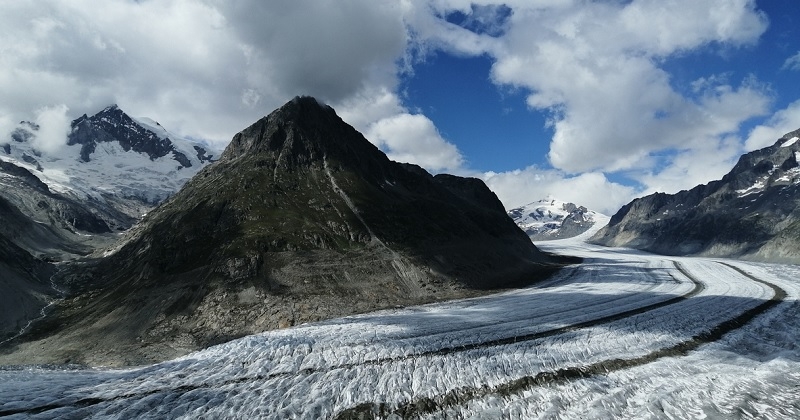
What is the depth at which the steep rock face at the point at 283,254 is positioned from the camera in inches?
1890

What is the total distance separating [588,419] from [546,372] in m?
3.84

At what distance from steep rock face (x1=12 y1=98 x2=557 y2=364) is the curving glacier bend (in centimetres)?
2317

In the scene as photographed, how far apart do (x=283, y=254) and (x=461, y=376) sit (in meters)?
46.0

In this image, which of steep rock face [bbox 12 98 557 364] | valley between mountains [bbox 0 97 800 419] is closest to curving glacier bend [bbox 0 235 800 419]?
valley between mountains [bbox 0 97 800 419]

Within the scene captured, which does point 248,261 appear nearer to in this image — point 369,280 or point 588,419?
point 369,280

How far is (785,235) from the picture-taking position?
594 feet

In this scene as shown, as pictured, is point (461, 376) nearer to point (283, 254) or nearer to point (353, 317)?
point (353, 317)

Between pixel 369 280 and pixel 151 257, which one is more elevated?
pixel 151 257

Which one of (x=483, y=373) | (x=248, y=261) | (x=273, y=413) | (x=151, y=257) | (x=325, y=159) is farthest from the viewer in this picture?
(x=325, y=159)

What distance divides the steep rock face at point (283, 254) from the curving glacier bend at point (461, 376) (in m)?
23.2

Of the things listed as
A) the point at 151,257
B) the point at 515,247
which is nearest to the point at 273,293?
the point at 151,257

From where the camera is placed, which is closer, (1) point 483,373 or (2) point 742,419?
(2) point 742,419

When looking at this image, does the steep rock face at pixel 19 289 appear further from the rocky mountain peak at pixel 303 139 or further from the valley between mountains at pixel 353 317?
the rocky mountain peak at pixel 303 139

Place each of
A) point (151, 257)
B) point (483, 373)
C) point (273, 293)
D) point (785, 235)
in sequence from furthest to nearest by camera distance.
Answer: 1. point (785, 235)
2. point (151, 257)
3. point (273, 293)
4. point (483, 373)
